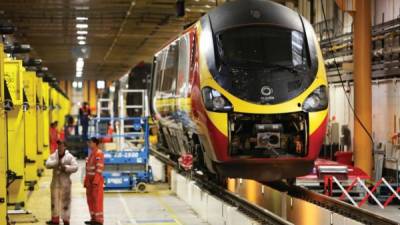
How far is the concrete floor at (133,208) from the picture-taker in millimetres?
13524

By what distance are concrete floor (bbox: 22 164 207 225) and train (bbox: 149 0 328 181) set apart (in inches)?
67.6

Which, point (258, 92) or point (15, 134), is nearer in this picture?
point (258, 92)

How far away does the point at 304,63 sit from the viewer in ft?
39.4

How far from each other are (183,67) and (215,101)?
2.68m

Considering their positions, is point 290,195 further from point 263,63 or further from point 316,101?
point 263,63

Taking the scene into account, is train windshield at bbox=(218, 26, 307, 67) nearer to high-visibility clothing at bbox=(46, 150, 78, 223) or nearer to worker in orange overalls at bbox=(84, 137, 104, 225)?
worker in orange overalls at bbox=(84, 137, 104, 225)

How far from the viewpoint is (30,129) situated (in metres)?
17.5

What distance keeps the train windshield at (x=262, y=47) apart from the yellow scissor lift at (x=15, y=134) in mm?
4112

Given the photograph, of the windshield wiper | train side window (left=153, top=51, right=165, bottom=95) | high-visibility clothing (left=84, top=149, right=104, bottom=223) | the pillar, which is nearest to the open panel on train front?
the windshield wiper

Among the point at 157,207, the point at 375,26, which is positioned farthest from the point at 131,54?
the point at 157,207

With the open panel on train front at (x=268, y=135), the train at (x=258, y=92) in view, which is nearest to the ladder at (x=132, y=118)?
the train at (x=258, y=92)

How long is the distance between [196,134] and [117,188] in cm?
550

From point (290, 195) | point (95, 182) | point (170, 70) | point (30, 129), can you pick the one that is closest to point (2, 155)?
point (95, 182)

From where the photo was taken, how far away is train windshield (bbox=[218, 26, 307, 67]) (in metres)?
12.0
